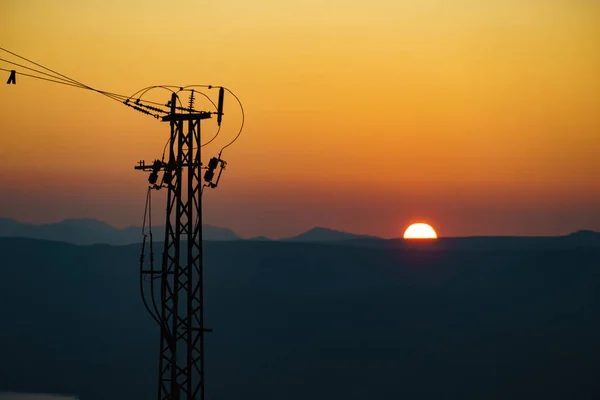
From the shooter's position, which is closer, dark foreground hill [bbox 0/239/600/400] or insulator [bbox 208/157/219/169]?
insulator [bbox 208/157/219/169]

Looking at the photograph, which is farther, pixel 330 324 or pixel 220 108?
pixel 330 324

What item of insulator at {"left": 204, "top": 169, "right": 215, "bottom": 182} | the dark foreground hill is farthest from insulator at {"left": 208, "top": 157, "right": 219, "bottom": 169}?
the dark foreground hill

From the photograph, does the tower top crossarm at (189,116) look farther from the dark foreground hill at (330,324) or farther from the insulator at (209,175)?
the dark foreground hill at (330,324)

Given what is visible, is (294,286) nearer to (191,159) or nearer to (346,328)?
(346,328)

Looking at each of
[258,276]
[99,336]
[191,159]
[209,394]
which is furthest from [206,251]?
[191,159]

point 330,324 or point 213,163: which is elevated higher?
point 330,324

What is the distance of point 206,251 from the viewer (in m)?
186

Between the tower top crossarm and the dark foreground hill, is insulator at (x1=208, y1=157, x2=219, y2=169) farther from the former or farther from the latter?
the dark foreground hill

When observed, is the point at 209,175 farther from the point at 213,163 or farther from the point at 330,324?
the point at 330,324

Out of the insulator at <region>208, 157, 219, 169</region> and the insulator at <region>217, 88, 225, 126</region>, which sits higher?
the insulator at <region>217, 88, 225, 126</region>

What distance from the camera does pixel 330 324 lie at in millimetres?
148000

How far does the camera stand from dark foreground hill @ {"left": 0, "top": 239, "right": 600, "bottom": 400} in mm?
122188

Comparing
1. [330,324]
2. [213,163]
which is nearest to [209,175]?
[213,163]

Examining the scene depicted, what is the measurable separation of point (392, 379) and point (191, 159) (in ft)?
312
